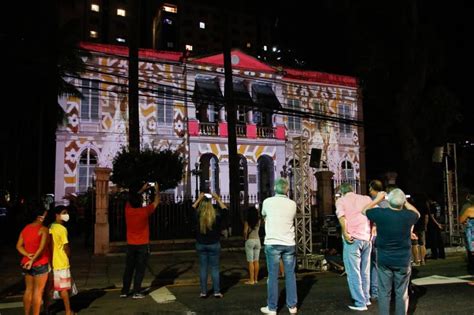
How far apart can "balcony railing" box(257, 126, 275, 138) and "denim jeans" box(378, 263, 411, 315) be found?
21.5 meters

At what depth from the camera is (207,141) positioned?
2509 cm

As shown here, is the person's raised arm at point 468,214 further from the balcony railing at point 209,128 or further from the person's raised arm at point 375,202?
the balcony railing at point 209,128

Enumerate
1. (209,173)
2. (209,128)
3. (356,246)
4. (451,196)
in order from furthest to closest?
(209,173) → (209,128) → (451,196) → (356,246)

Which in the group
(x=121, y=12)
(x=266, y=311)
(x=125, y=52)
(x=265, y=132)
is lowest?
(x=266, y=311)

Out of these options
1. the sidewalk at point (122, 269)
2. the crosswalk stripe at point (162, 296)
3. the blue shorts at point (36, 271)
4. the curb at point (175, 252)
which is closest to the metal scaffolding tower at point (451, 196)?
the sidewalk at point (122, 269)

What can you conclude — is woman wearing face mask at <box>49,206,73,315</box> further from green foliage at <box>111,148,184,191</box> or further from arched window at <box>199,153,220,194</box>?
arched window at <box>199,153,220,194</box>

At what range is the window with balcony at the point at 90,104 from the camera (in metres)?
23.8

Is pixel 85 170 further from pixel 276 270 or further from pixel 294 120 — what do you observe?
→ pixel 276 270

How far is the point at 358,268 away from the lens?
6.36m

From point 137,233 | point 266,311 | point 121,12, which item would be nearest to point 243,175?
point 137,233

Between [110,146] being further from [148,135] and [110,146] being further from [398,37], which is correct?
[398,37]

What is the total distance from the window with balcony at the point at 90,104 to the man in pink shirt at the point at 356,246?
1970 centimetres

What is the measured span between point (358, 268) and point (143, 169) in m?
11.7

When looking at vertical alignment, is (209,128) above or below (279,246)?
above
